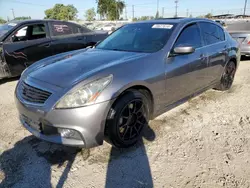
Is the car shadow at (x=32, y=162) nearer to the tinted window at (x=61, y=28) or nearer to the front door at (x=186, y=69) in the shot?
the front door at (x=186, y=69)

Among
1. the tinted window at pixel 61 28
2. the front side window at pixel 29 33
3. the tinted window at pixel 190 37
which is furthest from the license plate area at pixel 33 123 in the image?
the tinted window at pixel 61 28

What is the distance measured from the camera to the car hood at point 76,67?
2.35m

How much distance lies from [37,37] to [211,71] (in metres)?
4.34

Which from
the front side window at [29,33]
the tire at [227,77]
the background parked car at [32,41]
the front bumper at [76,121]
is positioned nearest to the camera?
the front bumper at [76,121]

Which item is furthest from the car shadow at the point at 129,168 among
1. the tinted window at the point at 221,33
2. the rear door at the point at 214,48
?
the tinted window at the point at 221,33

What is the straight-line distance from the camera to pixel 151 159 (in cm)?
249

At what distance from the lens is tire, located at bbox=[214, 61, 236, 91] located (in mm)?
4470

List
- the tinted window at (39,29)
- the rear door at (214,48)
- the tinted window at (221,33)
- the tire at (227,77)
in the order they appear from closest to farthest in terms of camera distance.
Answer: the rear door at (214,48) → the tinted window at (221,33) → the tire at (227,77) → the tinted window at (39,29)

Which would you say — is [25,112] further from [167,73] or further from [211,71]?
[211,71]

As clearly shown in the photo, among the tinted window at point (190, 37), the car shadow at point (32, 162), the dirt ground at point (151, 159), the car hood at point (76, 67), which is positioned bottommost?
the dirt ground at point (151, 159)

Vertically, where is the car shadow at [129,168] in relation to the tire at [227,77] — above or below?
below

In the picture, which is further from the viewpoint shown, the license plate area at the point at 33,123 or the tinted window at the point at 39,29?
the tinted window at the point at 39,29

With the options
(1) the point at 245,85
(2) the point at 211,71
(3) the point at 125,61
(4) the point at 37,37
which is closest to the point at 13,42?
(4) the point at 37,37

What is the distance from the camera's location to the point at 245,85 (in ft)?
17.1
